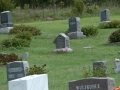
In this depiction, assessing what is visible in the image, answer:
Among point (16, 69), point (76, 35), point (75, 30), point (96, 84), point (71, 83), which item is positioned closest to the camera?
point (96, 84)

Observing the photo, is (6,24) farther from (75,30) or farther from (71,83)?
(71,83)

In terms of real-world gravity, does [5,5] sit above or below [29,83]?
above

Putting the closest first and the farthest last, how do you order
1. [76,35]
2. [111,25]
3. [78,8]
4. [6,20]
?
[76,35] < [6,20] < [111,25] < [78,8]

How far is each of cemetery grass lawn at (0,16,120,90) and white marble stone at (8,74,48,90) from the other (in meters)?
3.90

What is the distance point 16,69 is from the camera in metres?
15.2

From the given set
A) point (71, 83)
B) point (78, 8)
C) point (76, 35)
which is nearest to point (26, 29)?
point (76, 35)

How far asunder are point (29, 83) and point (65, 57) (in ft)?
42.6

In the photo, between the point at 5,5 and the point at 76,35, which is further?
the point at 5,5

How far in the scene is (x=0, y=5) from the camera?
50406 millimetres

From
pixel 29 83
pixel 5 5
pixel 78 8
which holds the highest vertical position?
pixel 5 5

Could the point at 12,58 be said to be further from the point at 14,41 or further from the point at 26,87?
the point at 26,87

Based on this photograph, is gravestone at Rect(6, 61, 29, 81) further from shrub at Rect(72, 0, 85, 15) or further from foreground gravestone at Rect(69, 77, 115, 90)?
Answer: shrub at Rect(72, 0, 85, 15)

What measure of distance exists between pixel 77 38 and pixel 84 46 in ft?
13.4

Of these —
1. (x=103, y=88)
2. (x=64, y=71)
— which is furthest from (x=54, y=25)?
(x=103, y=88)
